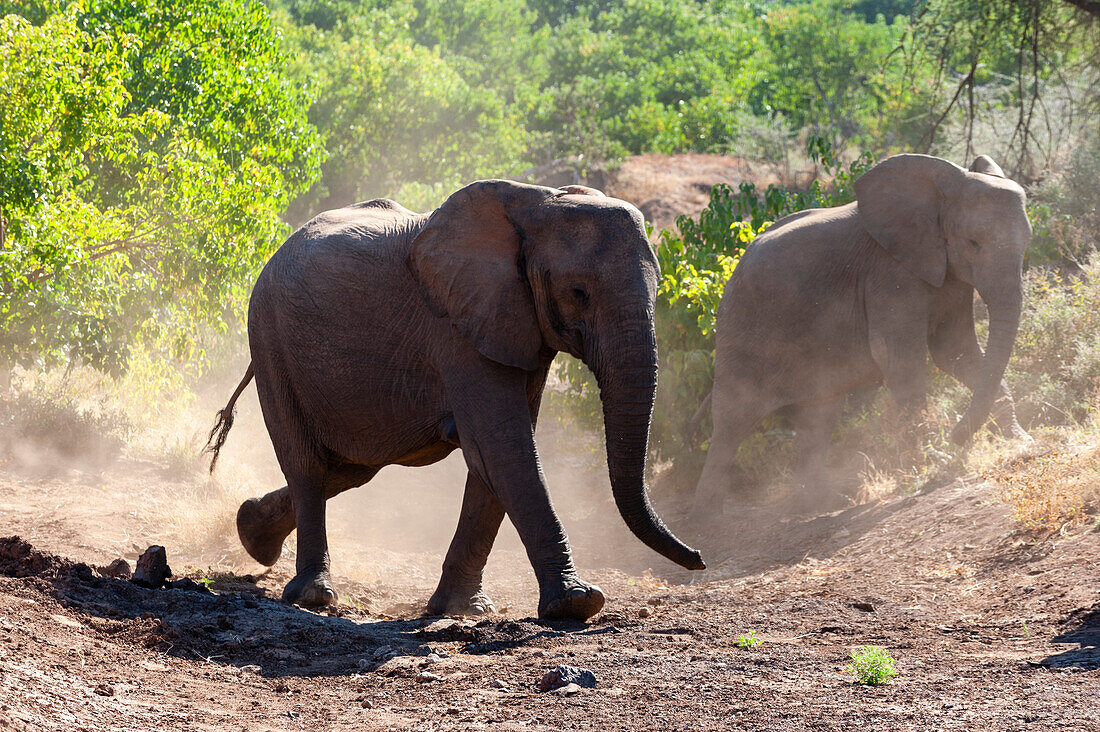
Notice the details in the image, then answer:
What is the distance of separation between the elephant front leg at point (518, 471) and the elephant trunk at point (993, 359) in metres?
4.63

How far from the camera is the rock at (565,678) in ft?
16.4

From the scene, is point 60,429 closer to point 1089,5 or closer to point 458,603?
point 458,603

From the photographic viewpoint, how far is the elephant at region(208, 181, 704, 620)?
6.40 meters

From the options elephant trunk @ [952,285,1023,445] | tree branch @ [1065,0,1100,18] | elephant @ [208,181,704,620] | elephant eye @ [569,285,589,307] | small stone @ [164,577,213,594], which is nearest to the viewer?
elephant @ [208,181,704,620]

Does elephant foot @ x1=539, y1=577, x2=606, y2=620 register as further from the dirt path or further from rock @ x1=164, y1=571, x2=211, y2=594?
rock @ x1=164, y1=571, x2=211, y2=594

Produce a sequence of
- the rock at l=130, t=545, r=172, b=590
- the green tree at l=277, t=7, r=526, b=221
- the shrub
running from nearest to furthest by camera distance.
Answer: the rock at l=130, t=545, r=172, b=590, the shrub, the green tree at l=277, t=7, r=526, b=221

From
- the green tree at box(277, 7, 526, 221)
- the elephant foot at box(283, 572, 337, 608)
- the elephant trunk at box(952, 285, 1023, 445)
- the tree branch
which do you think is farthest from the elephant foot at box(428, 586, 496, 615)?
the green tree at box(277, 7, 526, 221)

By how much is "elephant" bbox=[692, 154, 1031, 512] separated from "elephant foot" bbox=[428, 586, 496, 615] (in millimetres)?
4549

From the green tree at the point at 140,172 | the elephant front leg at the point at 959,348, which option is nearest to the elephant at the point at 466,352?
the green tree at the point at 140,172

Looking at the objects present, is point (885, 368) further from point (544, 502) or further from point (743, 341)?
point (544, 502)

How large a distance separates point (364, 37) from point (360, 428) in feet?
74.8

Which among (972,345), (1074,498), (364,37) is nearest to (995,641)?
(1074,498)

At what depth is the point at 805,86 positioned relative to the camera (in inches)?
1405

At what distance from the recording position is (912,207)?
11.2 metres
